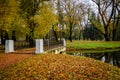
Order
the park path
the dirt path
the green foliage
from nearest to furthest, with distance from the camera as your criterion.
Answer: the dirt path < the park path < the green foliage

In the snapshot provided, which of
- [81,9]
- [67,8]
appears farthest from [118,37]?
[67,8]

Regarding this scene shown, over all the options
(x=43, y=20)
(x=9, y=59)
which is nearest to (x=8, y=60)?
(x=9, y=59)

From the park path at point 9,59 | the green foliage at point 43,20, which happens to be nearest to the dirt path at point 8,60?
the park path at point 9,59

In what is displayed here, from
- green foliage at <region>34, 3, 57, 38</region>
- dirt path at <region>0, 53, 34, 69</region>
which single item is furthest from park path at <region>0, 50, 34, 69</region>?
green foliage at <region>34, 3, 57, 38</region>

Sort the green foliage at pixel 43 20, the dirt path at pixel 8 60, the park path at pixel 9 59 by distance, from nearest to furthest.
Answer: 1. the dirt path at pixel 8 60
2. the park path at pixel 9 59
3. the green foliage at pixel 43 20

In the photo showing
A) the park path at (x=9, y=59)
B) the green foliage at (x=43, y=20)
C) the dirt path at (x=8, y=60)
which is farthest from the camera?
the green foliage at (x=43, y=20)

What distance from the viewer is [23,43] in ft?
96.5

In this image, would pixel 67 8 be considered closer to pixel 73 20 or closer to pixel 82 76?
pixel 73 20

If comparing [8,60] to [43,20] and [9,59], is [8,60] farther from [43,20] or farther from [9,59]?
[43,20]

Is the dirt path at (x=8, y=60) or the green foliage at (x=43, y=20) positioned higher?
the green foliage at (x=43, y=20)

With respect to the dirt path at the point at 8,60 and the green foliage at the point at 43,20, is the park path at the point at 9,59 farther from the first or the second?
the green foliage at the point at 43,20

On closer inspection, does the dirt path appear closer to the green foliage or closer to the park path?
the park path

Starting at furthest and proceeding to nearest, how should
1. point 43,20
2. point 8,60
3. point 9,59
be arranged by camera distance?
point 43,20 → point 9,59 → point 8,60

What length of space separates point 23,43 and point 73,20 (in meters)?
30.2
